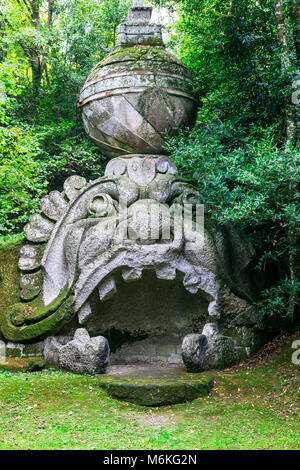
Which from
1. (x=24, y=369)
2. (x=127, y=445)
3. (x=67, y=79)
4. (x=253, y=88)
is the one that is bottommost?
(x=127, y=445)

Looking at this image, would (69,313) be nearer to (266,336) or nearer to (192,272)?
(192,272)

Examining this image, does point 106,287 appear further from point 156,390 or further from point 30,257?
point 156,390

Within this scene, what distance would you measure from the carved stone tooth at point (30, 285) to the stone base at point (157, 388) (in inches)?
59.4

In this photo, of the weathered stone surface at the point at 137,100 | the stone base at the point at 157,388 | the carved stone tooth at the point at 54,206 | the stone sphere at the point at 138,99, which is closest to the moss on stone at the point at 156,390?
the stone base at the point at 157,388

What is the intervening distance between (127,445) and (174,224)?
266 centimetres

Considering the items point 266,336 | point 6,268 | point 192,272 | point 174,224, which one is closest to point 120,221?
point 174,224

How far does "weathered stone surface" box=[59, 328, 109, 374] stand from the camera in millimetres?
5551

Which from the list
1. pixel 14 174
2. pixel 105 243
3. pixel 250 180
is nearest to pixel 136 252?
pixel 105 243

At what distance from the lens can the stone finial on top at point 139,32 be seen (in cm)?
712

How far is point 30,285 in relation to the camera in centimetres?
645

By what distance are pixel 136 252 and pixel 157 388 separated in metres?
1.50

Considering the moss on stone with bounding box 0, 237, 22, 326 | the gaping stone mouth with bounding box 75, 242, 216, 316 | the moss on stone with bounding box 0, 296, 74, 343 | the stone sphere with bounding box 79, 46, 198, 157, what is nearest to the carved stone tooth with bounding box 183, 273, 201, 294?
the gaping stone mouth with bounding box 75, 242, 216, 316

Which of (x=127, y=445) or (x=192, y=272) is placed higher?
(x=192, y=272)

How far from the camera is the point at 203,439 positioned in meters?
4.10
